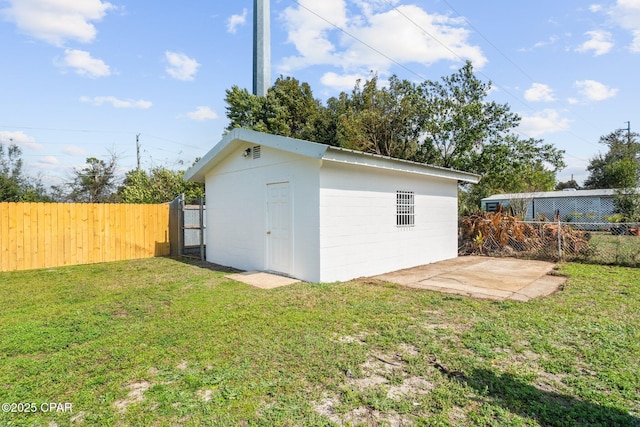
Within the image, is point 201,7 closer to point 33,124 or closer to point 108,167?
point 108,167

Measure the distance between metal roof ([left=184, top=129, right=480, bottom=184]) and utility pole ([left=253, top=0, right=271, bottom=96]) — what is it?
15.6 metres

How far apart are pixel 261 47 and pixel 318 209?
20.1 metres

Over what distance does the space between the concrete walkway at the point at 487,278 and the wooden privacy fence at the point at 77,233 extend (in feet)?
26.8

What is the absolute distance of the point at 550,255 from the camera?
9.86 metres

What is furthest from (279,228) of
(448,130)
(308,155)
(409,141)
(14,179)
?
(14,179)

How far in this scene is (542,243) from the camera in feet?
34.2

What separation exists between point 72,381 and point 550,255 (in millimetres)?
11200

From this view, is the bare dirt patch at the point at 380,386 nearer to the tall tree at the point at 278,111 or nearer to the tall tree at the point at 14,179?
the tall tree at the point at 14,179

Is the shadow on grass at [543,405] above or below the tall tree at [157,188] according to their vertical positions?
below

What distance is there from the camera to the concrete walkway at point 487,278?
19.7ft

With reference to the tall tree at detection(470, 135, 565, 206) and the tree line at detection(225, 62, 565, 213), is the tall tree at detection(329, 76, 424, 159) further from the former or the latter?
the tall tree at detection(470, 135, 565, 206)

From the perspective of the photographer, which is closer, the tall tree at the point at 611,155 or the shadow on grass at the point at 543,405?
the shadow on grass at the point at 543,405

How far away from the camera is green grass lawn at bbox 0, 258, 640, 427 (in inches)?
97.7

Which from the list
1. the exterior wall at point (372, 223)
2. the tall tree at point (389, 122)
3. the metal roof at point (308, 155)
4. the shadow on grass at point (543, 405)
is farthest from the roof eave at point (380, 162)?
the tall tree at point (389, 122)
